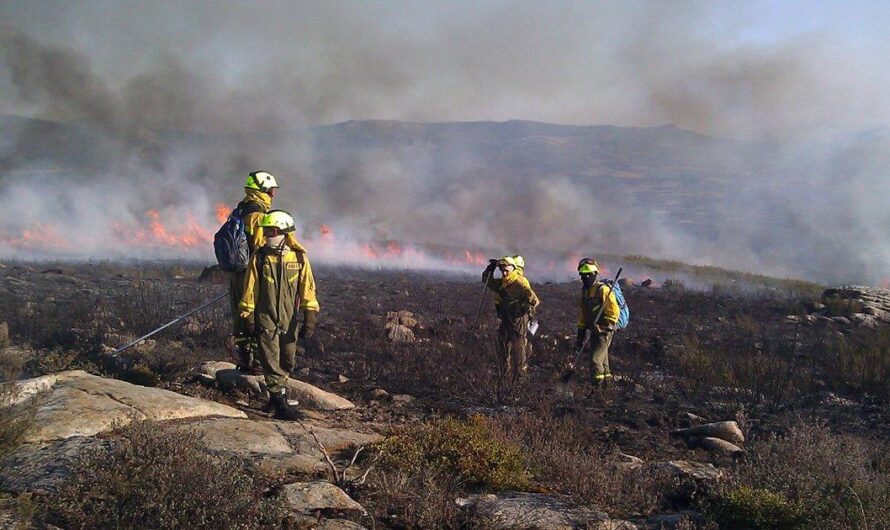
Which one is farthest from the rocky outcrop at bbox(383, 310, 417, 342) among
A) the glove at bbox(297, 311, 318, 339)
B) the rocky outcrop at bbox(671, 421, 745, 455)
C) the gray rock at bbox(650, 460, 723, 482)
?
the gray rock at bbox(650, 460, 723, 482)

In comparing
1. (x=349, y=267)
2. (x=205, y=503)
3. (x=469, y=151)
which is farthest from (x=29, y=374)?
(x=469, y=151)

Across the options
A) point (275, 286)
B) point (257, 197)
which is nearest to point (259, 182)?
point (257, 197)

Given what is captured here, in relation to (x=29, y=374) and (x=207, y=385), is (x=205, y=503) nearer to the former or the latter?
(x=207, y=385)

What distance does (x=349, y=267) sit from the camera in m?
22.4

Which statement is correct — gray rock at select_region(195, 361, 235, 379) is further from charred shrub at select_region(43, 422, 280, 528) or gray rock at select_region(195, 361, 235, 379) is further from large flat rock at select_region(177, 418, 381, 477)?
charred shrub at select_region(43, 422, 280, 528)

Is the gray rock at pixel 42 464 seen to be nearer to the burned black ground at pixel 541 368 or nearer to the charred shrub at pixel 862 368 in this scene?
the burned black ground at pixel 541 368

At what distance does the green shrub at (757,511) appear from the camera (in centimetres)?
353

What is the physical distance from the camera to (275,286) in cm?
561

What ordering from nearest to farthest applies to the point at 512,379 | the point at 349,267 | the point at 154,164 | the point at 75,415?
the point at 75,415 → the point at 512,379 → the point at 349,267 → the point at 154,164

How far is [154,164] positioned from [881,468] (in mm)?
30321

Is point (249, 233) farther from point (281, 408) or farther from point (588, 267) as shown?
point (588, 267)

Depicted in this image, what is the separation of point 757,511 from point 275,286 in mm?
3967

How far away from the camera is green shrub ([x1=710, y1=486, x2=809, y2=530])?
3529 millimetres

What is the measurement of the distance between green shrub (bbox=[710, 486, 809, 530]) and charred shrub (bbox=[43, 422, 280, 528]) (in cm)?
253
